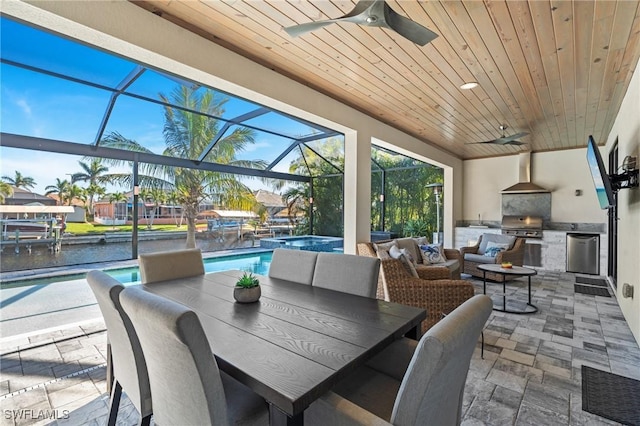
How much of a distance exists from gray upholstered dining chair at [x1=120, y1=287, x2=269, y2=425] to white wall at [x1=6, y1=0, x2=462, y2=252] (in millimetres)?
1885

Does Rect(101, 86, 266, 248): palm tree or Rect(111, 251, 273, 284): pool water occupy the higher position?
Rect(101, 86, 266, 248): palm tree

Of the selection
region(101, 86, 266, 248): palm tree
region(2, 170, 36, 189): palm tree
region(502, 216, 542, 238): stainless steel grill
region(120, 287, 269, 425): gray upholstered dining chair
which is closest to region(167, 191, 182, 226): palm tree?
region(101, 86, 266, 248): palm tree

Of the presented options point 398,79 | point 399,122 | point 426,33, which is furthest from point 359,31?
point 399,122

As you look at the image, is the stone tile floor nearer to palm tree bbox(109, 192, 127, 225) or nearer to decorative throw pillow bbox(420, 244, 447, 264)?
decorative throw pillow bbox(420, 244, 447, 264)

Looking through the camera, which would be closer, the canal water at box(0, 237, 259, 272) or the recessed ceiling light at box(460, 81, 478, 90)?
the recessed ceiling light at box(460, 81, 478, 90)

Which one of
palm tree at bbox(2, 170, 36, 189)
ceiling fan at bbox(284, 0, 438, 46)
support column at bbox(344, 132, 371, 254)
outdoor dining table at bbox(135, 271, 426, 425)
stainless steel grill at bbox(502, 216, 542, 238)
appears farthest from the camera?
stainless steel grill at bbox(502, 216, 542, 238)

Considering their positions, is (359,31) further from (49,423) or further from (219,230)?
(219,230)

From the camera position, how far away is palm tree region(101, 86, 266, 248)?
15.7 ft

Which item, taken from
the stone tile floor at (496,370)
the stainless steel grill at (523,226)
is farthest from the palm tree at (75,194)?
the stainless steel grill at (523,226)

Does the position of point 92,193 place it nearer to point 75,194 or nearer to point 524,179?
point 75,194

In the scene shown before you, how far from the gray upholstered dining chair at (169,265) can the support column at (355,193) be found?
214cm

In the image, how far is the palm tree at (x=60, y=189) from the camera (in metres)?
4.18

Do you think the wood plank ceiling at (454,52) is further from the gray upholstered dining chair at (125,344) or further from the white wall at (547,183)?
the white wall at (547,183)

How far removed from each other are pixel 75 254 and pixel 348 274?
15.4 ft
